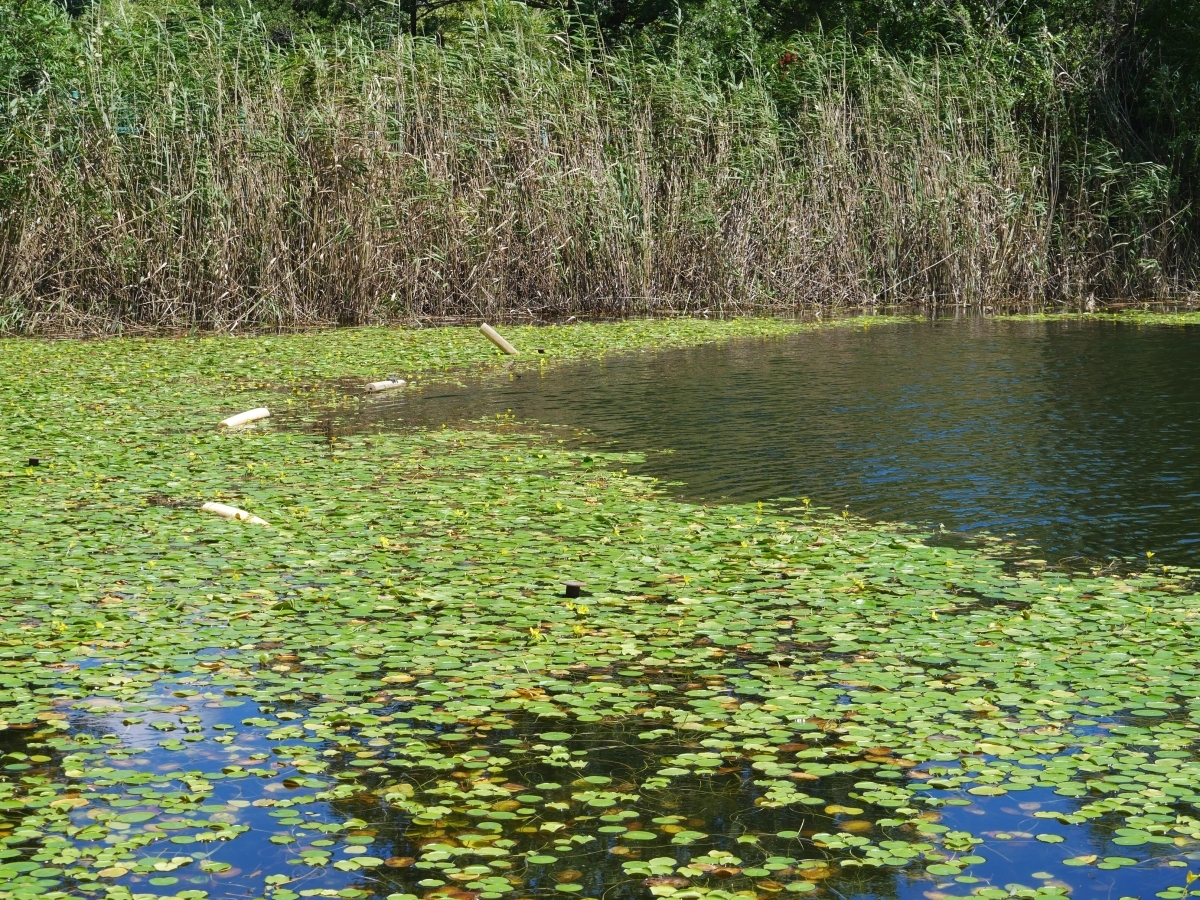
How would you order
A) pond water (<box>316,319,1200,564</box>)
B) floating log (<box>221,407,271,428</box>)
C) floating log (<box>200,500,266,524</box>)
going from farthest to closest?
floating log (<box>221,407,271,428</box>) → pond water (<box>316,319,1200,564</box>) → floating log (<box>200,500,266,524</box>)

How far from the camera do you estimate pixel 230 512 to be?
621 centimetres

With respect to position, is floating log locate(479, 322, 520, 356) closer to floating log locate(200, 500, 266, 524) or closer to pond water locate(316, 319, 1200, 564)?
pond water locate(316, 319, 1200, 564)

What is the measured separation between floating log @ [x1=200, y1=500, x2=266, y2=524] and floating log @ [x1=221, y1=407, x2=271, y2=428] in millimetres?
2343

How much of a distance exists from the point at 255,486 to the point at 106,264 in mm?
7713

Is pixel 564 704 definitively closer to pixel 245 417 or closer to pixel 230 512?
pixel 230 512

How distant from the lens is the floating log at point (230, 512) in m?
6.15

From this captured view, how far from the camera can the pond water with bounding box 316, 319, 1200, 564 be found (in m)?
6.48

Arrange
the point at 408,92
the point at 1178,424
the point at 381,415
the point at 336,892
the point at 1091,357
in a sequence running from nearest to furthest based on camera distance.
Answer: the point at 336,892 → the point at 1178,424 → the point at 381,415 → the point at 1091,357 → the point at 408,92

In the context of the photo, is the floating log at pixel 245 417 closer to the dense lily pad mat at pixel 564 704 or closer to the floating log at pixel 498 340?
the dense lily pad mat at pixel 564 704

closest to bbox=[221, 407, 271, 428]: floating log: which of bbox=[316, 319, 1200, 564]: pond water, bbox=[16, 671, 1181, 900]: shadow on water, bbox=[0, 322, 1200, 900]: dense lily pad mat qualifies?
bbox=[316, 319, 1200, 564]: pond water

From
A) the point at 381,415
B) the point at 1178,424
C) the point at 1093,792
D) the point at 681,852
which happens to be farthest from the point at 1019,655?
the point at 381,415

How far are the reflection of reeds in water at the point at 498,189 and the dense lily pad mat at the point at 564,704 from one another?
7475 millimetres

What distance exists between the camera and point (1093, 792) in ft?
11.1

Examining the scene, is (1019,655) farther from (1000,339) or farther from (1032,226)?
(1032,226)
